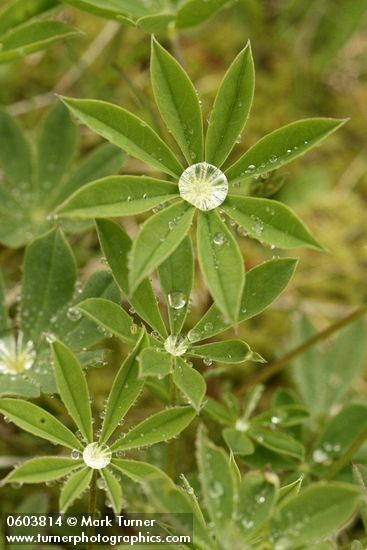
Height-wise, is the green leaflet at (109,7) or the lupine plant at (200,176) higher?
the green leaflet at (109,7)

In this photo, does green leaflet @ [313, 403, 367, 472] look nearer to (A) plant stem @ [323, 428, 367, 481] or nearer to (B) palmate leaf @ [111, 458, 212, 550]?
(A) plant stem @ [323, 428, 367, 481]

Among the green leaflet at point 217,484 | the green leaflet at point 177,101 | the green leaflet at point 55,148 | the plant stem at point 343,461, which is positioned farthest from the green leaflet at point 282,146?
the green leaflet at point 55,148

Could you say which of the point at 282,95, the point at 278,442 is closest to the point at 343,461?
the point at 278,442

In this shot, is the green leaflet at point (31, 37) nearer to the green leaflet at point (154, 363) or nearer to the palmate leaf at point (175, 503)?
the green leaflet at point (154, 363)

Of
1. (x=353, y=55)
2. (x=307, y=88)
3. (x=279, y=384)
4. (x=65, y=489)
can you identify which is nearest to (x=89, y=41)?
(x=307, y=88)

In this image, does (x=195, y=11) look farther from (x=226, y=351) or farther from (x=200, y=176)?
(x=226, y=351)

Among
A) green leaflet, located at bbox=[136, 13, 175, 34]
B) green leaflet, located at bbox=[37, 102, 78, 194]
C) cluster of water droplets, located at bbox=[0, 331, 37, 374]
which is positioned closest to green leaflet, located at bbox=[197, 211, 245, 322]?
green leaflet, located at bbox=[136, 13, 175, 34]
